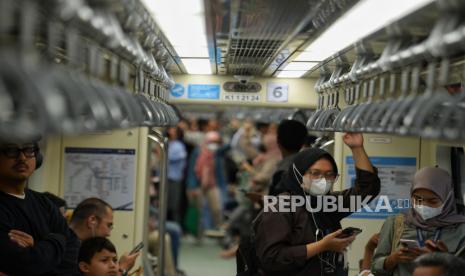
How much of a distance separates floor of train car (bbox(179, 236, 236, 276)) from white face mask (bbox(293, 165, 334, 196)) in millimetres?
5081

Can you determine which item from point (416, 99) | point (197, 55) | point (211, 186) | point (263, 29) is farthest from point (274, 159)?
point (416, 99)

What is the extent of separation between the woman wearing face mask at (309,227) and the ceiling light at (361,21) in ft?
2.53

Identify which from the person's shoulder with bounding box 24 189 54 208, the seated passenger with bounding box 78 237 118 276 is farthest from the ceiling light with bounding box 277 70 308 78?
the person's shoulder with bounding box 24 189 54 208

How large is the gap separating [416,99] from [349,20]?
1.72 ft

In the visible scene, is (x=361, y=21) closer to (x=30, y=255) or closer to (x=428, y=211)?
(x=428, y=211)

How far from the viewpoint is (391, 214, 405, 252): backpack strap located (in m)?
4.23

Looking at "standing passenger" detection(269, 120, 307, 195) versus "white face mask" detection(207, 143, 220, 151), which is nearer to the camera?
"standing passenger" detection(269, 120, 307, 195)

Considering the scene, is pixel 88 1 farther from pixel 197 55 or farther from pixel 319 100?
pixel 319 100

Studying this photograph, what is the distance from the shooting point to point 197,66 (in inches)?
200

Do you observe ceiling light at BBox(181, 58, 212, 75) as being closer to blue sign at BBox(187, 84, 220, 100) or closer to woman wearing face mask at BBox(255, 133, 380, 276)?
blue sign at BBox(187, 84, 220, 100)

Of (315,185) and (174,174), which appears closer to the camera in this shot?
(315,185)

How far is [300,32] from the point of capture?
3275 mm

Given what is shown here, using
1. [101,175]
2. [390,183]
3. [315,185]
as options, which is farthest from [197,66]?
[390,183]

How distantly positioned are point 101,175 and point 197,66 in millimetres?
1105
